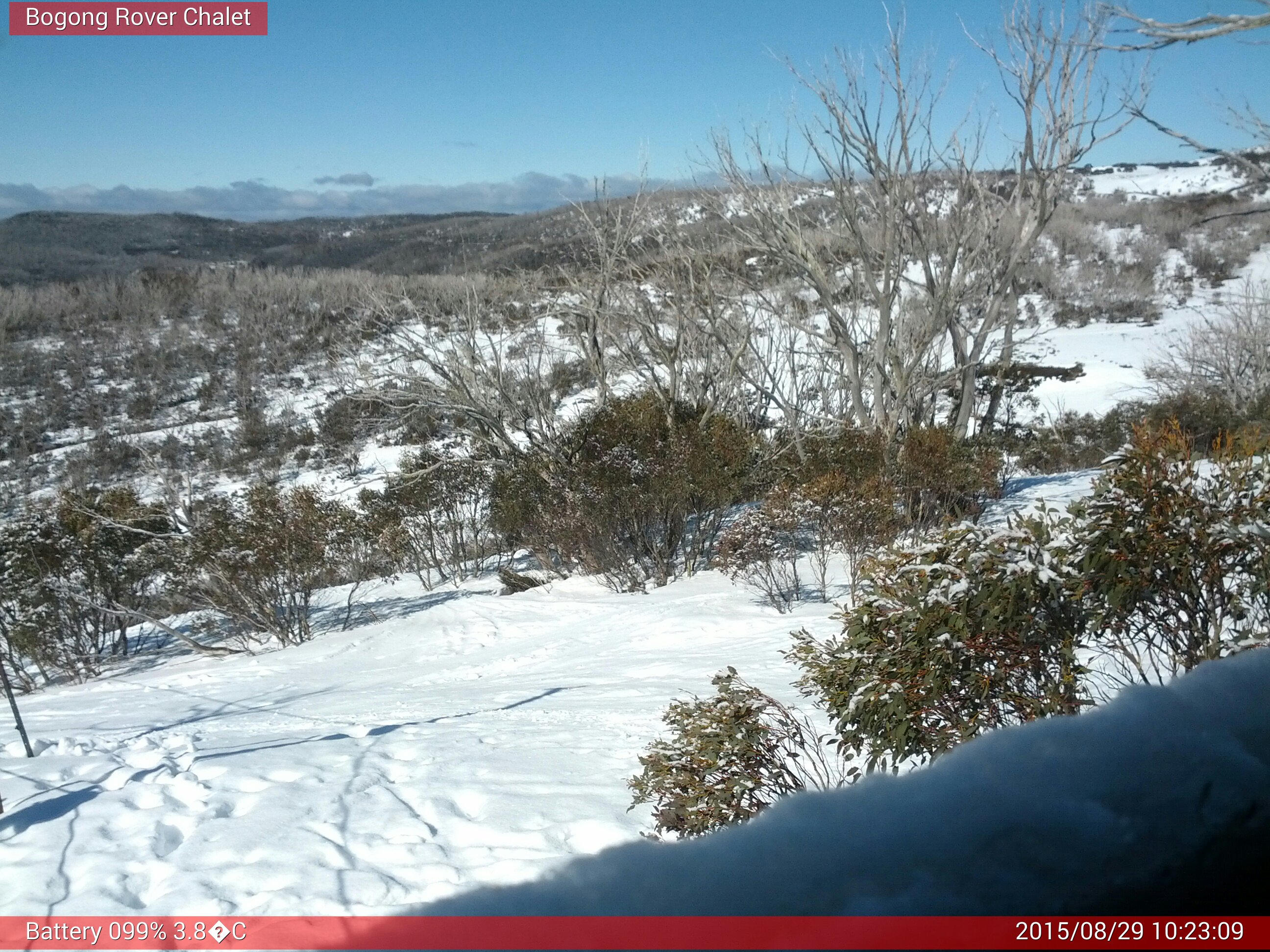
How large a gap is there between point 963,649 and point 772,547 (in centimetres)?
573

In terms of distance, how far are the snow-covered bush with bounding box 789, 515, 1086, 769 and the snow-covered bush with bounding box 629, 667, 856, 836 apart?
11.3 inches

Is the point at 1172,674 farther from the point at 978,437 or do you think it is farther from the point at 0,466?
the point at 0,466

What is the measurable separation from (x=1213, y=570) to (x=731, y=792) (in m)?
2.12

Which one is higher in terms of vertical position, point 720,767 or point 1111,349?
point 1111,349

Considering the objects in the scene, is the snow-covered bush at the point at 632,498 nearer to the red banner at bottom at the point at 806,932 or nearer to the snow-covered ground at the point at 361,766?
the snow-covered ground at the point at 361,766

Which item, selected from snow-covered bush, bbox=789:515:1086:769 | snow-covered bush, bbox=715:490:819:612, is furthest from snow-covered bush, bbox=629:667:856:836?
snow-covered bush, bbox=715:490:819:612

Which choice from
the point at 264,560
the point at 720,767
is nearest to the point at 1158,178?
the point at 264,560

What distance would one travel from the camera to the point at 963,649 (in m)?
3.26

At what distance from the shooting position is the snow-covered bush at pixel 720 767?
3.32 m

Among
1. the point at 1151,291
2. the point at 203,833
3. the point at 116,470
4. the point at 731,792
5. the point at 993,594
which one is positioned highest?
the point at 1151,291

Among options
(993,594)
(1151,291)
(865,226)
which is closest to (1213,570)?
(993,594)

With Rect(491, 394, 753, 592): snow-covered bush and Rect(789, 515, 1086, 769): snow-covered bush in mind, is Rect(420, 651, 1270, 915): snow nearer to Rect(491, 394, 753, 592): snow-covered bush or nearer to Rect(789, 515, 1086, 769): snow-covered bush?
Rect(789, 515, 1086, 769): snow-covered bush

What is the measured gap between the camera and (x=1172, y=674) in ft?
12.0

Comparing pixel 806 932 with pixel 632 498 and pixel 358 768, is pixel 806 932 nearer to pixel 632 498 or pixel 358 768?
pixel 358 768
